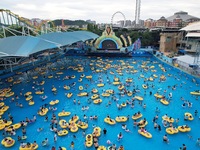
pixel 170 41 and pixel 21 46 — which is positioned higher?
pixel 170 41

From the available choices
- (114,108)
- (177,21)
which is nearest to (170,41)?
(177,21)

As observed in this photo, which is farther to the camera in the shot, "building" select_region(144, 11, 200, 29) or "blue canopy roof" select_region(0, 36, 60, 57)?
"building" select_region(144, 11, 200, 29)

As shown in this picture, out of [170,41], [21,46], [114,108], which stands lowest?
[114,108]

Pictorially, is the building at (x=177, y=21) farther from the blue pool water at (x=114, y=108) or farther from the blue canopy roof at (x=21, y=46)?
the blue canopy roof at (x=21, y=46)

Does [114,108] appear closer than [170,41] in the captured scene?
Yes

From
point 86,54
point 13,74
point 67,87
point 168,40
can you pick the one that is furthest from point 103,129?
point 168,40

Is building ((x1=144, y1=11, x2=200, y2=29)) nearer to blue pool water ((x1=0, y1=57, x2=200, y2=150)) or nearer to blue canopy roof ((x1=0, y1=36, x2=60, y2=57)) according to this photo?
blue pool water ((x1=0, y1=57, x2=200, y2=150))

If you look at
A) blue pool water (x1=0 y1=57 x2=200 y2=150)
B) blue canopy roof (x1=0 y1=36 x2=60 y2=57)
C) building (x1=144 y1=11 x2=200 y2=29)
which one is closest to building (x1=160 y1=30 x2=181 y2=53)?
blue pool water (x1=0 y1=57 x2=200 y2=150)

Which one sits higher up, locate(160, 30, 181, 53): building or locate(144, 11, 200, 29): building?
locate(144, 11, 200, 29): building

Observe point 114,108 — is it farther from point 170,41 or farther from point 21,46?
point 170,41
